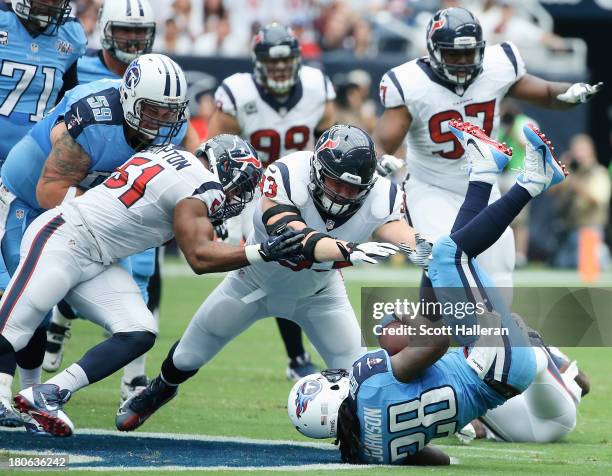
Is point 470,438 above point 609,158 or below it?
above

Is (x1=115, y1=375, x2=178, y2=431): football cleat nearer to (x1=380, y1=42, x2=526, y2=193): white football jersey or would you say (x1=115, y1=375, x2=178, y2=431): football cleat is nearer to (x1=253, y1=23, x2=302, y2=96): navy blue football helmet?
(x1=380, y1=42, x2=526, y2=193): white football jersey

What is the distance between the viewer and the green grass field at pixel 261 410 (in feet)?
18.0

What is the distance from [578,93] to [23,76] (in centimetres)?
318

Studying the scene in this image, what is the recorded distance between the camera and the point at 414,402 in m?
5.05

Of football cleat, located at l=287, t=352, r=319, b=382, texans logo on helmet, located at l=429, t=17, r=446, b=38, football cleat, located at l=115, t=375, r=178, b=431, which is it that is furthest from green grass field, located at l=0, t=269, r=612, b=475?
texans logo on helmet, located at l=429, t=17, r=446, b=38

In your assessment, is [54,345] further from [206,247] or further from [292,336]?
[206,247]

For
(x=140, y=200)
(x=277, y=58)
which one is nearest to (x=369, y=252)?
(x=140, y=200)

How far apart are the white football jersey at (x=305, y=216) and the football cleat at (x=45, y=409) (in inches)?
47.6

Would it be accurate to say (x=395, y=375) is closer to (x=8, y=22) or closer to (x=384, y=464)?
(x=384, y=464)

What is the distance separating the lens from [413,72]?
727 cm

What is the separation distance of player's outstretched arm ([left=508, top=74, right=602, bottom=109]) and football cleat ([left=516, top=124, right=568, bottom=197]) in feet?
5.48

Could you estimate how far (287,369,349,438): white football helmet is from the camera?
5156 mm

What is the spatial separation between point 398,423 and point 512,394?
49 centimetres

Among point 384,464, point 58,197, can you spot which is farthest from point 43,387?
point 384,464
